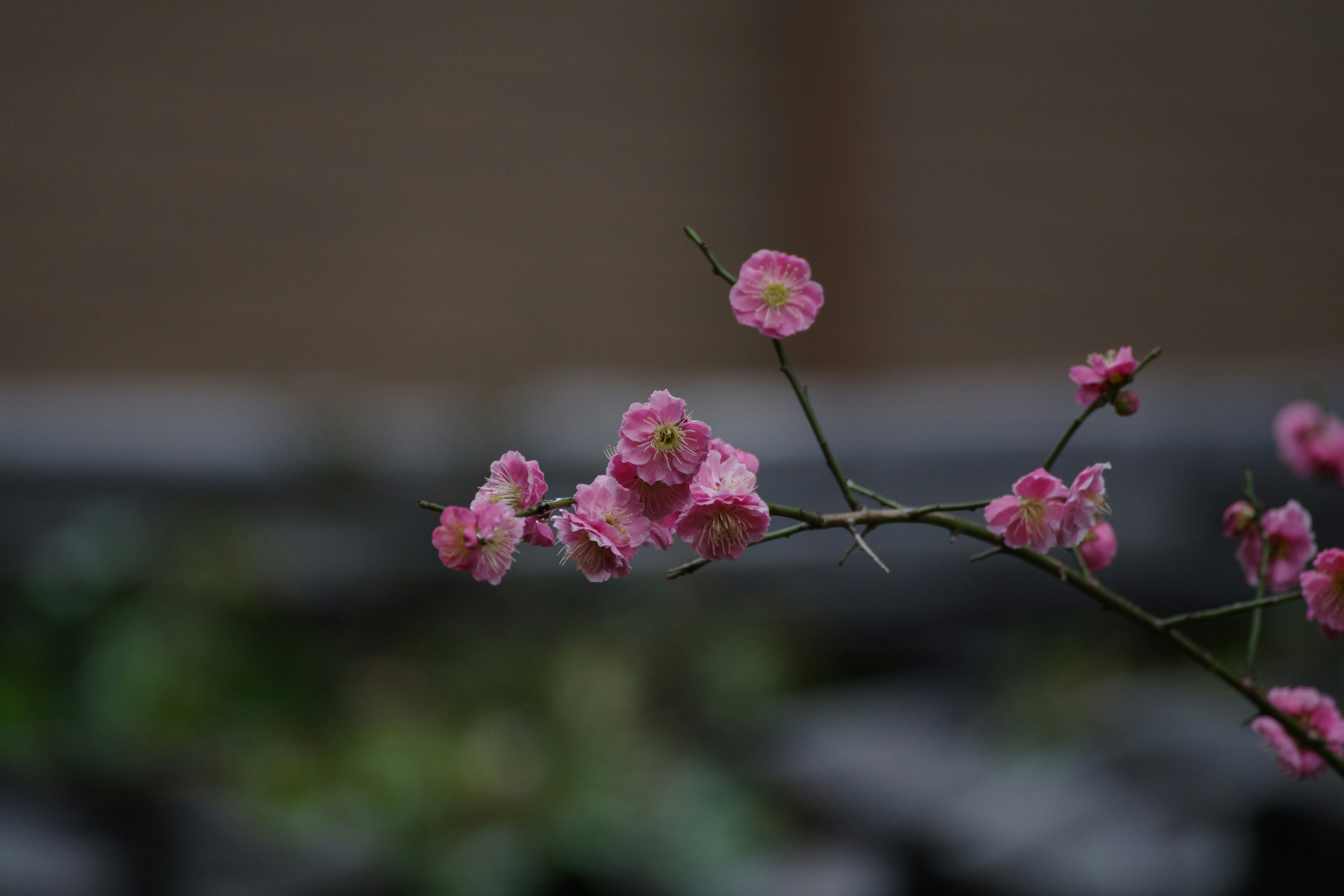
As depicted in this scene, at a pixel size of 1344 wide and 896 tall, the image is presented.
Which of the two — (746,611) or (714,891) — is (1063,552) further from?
(714,891)

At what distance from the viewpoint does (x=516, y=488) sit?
458 mm

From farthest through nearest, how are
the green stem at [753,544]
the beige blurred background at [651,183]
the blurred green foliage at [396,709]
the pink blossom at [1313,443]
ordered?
the beige blurred background at [651,183] < the blurred green foliage at [396,709] < the pink blossom at [1313,443] < the green stem at [753,544]

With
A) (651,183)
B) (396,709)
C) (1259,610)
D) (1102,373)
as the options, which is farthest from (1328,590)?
(651,183)

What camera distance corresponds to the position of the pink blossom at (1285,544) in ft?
1.90

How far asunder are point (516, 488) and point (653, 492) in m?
0.06

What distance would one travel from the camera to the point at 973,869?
1562 mm

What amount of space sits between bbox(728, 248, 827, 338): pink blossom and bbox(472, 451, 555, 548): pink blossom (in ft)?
0.39

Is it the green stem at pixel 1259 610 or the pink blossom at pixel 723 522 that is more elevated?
the pink blossom at pixel 723 522

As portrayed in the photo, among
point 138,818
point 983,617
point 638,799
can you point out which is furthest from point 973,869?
point 138,818

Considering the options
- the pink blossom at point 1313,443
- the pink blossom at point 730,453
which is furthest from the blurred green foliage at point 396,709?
the pink blossom at point 730,453

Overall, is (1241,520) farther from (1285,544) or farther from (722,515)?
(722,515)

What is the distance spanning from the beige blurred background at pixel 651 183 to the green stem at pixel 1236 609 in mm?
3376

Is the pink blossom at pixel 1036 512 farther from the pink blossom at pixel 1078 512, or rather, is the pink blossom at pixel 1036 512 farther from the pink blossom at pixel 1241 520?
the pink blossom at pixel 1241 520

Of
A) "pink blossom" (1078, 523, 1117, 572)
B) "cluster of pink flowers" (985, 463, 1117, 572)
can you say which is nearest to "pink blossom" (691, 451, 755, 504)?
"cluster of pink flowers" (985, 463, 1117, 572)
